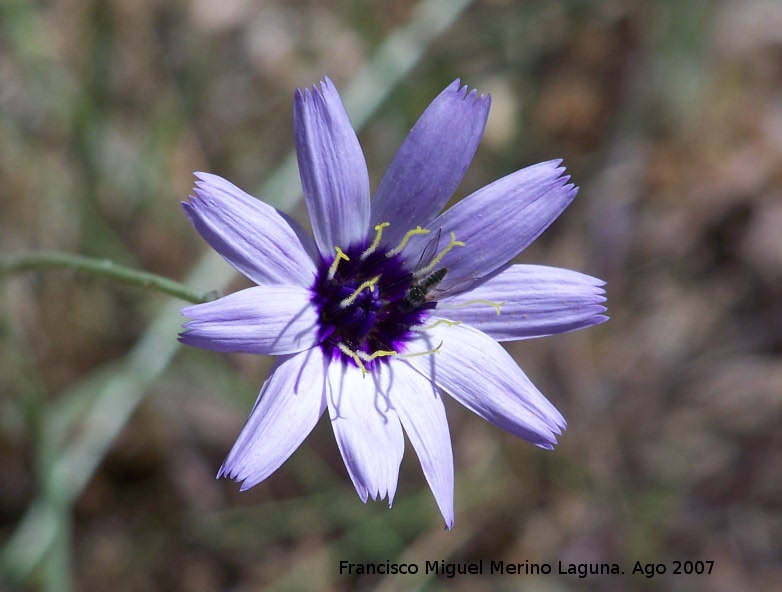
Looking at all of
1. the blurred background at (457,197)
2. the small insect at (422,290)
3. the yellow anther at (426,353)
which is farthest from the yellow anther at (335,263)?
the blurred background at (457,197)

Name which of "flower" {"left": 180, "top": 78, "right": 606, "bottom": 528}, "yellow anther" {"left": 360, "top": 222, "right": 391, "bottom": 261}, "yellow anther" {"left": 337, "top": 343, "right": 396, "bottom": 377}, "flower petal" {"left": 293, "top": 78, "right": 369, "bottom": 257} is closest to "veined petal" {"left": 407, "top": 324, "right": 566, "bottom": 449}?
"flower" {"left": 180, "top": 78, "right": 606, "bottom": 528}

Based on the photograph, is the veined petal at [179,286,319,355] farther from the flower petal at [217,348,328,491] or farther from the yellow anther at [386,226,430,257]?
the yellow anther at [386,226,430,257]

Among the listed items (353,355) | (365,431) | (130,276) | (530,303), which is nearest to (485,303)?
(530,303)

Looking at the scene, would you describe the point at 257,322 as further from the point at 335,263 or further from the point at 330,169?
the point at 330,169

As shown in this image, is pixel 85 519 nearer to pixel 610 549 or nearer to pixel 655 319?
pixel 610 549

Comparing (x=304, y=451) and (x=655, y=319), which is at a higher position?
(x=655, y=319)

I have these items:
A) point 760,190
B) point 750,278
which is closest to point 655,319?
point 750,278

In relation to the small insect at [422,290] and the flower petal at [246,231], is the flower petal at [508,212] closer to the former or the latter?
the small insect at [422,290]
